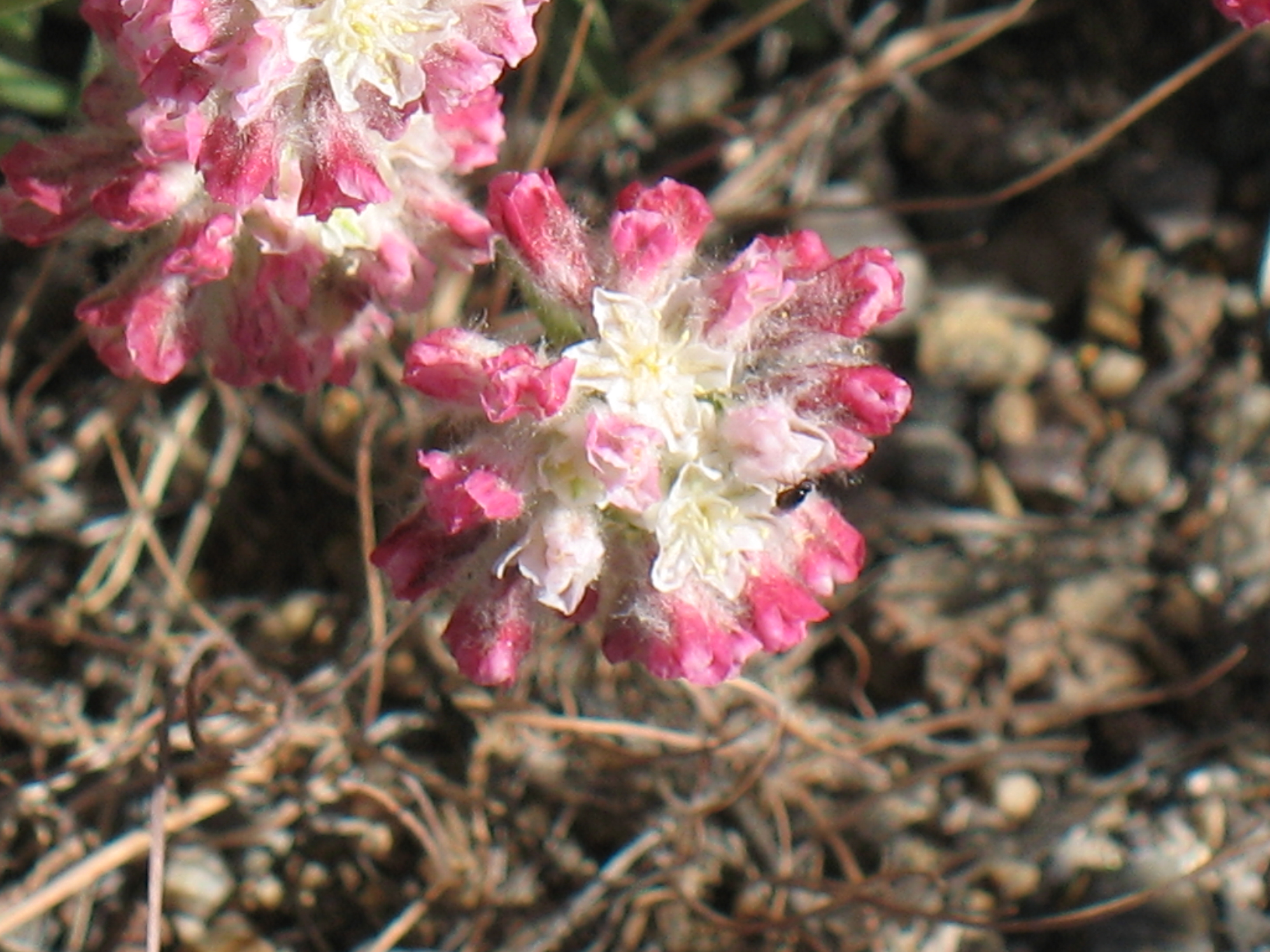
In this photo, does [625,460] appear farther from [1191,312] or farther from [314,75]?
[1191,312]

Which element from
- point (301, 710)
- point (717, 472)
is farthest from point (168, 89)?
point (301, 710)

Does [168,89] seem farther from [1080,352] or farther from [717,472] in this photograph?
[1080,352]

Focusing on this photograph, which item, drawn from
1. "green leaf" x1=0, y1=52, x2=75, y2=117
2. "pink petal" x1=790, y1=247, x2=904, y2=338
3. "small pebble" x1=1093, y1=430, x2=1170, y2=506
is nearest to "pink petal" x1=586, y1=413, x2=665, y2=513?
"pink petal" x1=790, y1=247, x2=904, y2=338

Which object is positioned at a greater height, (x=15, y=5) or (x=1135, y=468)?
(x=15, y=5)

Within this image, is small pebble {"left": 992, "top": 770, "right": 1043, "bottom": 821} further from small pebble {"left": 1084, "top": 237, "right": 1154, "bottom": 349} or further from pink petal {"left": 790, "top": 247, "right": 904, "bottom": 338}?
pink petal {"left": 790, "top": 247, "right": 904, "bottom": 338}

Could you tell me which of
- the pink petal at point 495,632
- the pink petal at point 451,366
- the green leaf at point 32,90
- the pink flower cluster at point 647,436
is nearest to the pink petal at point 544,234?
the pink flower cluster at point 647,436

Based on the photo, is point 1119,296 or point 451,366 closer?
point 451,366

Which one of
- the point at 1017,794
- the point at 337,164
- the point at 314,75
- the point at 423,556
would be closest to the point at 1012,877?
the point at 1017,794
